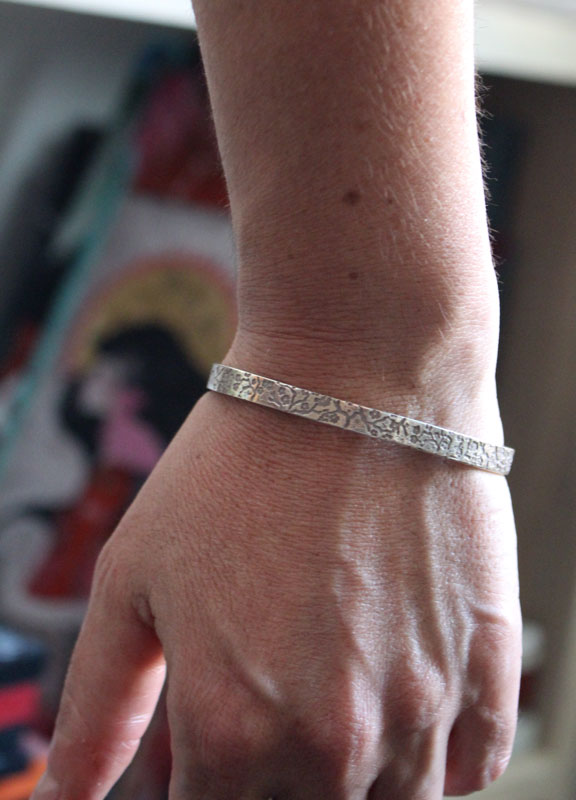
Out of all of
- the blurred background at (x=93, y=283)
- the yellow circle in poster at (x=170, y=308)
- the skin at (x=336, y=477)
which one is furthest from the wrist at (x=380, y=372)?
the yellow circle in poster at (x=170, y=308)

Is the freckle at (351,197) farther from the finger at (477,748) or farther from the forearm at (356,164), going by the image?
the finger at (477,748)

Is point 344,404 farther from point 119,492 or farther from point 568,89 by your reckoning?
point 568,89

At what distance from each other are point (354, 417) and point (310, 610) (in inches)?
3.9

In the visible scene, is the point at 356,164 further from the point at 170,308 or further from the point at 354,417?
the point at 170,308

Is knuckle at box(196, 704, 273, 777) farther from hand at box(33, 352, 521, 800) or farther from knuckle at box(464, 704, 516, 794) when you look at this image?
knuckle at box(464, 704, 516, 794)

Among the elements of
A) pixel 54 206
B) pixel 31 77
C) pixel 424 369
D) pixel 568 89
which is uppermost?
pixel 568 89

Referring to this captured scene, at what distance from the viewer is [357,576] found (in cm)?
44

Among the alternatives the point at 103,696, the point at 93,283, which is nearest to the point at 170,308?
the point at 93,283

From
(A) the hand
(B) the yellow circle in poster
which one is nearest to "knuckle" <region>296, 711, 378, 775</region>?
(A) the hand

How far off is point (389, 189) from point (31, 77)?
3.14 feet

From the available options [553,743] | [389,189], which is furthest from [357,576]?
[553,743]

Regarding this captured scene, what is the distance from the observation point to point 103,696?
503mm

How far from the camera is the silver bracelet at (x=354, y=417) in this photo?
0.45 meters

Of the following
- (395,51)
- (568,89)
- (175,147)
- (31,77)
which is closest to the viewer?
(395,51)
